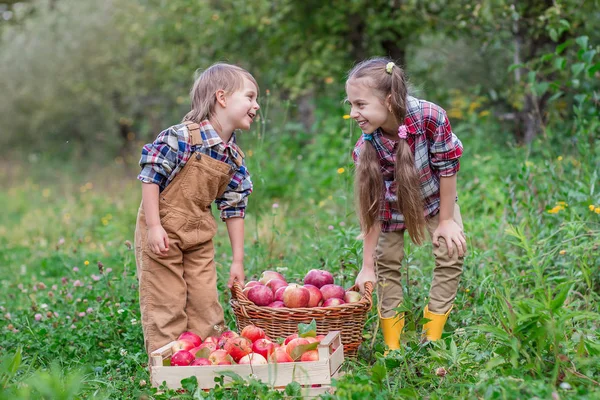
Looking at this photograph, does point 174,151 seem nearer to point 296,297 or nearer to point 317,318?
point 296,297

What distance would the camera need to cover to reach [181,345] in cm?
312

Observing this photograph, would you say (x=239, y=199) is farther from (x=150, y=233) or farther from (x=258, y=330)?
(x=258, y=330)

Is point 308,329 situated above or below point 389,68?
below

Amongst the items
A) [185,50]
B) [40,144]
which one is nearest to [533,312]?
[185,50]

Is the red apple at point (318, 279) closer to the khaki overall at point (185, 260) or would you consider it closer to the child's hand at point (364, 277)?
the child's hand at point (364, 277)

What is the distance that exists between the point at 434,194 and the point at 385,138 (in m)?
0.37

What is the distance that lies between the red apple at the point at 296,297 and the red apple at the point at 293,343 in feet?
0.96

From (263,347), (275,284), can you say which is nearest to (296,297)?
(275,284)

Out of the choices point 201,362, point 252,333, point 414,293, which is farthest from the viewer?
point 414,293

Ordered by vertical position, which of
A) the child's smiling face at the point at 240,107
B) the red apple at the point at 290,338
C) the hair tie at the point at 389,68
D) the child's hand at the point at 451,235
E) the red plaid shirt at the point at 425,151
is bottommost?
the red apple at the point at 290,338

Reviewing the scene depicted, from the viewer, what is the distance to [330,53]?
332 inches

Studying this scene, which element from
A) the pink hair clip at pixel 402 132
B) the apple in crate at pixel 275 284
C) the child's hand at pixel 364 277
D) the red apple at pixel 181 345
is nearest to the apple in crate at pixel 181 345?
the red apple at pixel 181 345

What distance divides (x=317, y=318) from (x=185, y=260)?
84cm

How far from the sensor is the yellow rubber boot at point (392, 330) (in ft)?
10.9
